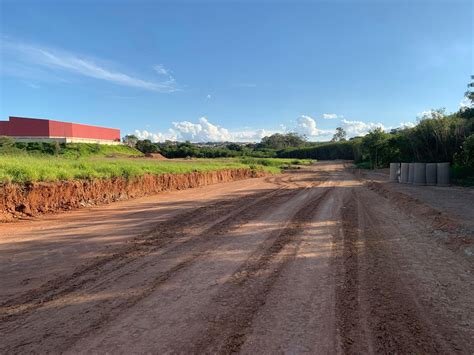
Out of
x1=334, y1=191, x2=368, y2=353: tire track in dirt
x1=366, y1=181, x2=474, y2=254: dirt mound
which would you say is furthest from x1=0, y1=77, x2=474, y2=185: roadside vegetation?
x1=334, y1=191, x2=368, y2=353: tire track in dirt

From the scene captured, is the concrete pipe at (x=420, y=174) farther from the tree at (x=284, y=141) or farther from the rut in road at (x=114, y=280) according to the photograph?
the tree at (x=284, y=141)

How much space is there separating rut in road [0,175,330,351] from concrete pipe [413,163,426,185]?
59.9ft

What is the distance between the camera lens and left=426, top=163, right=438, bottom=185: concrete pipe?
23219 mm

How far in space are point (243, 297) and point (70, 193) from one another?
10510 millimetres

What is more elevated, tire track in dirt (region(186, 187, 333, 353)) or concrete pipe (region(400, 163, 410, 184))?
concrete pipe (region(400, 163, 410, 184))

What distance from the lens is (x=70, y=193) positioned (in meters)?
13.1

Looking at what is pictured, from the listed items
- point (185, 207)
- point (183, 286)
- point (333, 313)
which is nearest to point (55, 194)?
point (185, 207)

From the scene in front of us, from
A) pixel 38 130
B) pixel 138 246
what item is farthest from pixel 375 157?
pixel 38 130

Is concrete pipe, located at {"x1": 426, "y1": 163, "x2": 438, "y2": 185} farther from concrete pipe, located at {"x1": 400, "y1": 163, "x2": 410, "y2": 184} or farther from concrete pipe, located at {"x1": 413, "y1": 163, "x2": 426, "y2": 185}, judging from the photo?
concrete pipe, located at {"x1": 400, "y1": 163, "x2": 410, "y2": 184}

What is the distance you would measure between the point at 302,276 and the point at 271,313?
149cm

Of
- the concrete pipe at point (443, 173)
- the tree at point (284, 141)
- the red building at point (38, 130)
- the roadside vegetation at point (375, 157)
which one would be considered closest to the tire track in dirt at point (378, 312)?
the roadside vegetation at point (375, 157)

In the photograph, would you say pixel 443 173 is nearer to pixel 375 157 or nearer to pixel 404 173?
pixel 404 173

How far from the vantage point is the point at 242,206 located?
1377cm

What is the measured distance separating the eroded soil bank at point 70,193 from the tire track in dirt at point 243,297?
7.81 m
